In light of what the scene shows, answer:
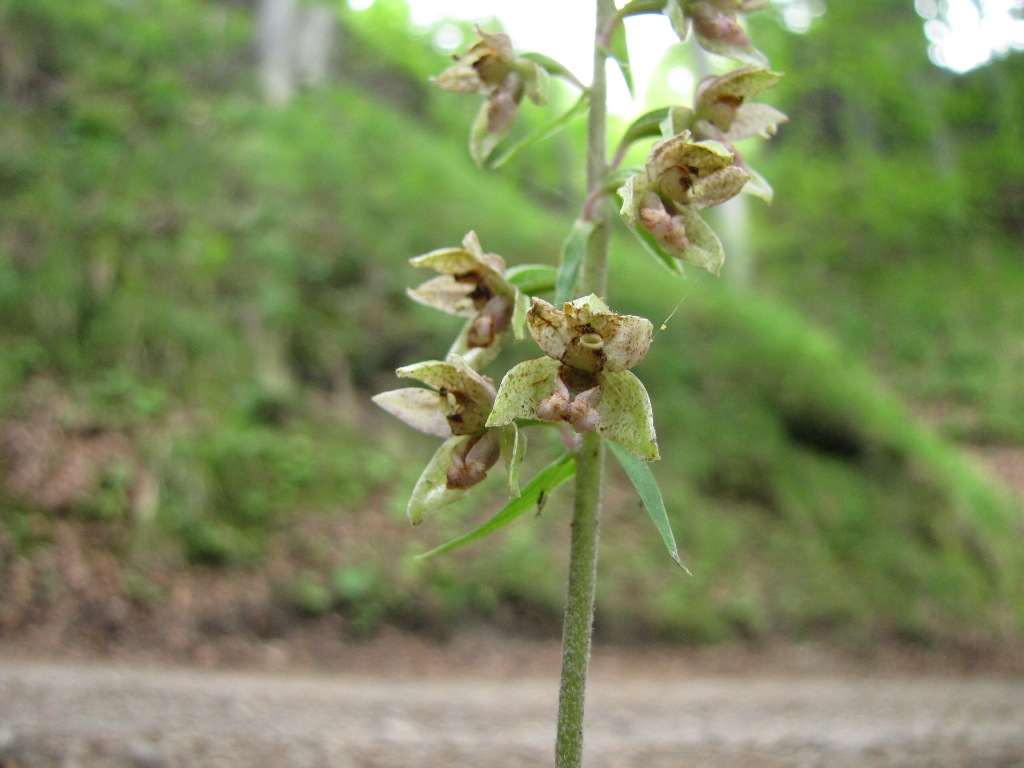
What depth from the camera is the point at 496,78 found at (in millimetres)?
1711

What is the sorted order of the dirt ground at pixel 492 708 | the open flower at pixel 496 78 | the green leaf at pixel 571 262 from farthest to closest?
the dirt ground at pixel 492 708 < the open flower at pixel 496 78 < the green leaf at pixel 571 262

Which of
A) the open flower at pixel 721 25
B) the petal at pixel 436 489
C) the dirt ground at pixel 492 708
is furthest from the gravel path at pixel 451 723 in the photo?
the open flower at pixel 721 25

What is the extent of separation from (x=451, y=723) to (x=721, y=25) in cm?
317

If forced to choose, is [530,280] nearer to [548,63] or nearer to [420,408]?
[420,408]

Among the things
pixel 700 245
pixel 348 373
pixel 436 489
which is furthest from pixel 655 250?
pixel 348 373

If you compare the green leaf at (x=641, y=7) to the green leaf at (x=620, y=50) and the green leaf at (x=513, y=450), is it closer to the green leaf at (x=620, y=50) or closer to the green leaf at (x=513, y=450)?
the green leaf at (x=620, y=50)

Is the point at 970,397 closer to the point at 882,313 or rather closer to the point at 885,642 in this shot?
the point at 882,313

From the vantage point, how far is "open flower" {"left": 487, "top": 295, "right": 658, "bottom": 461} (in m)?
1.26

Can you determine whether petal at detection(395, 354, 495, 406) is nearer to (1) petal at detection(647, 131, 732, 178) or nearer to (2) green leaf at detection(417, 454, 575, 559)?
(2) green leaf at detection(417, 454, 575, 559)

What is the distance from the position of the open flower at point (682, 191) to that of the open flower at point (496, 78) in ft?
1.30

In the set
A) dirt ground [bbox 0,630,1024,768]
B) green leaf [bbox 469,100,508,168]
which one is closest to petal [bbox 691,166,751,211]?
green leaf [bbox 469,100,508,168]

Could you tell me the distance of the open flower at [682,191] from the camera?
4.55 feet

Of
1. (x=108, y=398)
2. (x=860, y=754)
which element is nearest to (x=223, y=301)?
(x=108, y=398)

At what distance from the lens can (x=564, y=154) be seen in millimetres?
15211
